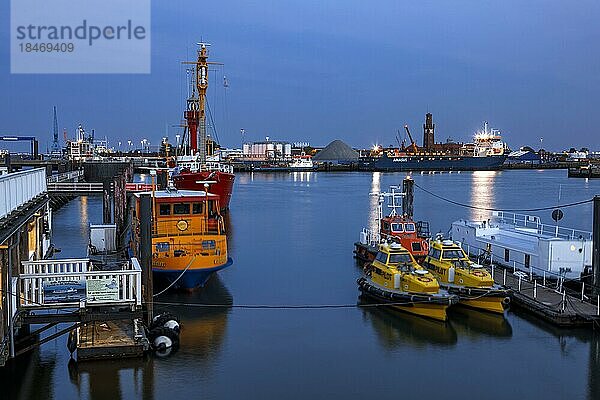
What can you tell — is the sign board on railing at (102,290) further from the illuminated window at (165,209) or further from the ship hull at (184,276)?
the illuminated window at (165,209)

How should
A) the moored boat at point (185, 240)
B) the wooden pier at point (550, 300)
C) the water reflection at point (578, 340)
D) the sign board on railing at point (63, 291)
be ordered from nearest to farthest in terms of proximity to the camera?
the sign board on railing at point (63, 291)
the water reflection at point (578, 340)
the wooden pier at point (550, 300)
the moored boat at point (185, 240)

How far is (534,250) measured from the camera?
81.3 feet

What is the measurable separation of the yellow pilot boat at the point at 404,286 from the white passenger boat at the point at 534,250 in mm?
5358

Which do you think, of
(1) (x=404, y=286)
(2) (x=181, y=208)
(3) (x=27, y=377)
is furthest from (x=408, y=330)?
(3) (x=27, y=377)

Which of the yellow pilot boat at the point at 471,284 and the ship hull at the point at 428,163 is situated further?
the ship hull at the point at 428,163

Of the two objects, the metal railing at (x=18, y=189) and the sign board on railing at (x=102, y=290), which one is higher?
the metal railing at (x=18, y=189)

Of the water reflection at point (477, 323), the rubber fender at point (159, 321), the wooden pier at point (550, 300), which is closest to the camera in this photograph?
the rubber fender at point (159, 321)

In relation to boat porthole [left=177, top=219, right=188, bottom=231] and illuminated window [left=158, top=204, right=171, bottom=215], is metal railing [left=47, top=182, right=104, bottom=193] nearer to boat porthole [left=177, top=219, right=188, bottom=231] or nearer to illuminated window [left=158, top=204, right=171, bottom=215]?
illuminated window [left=158, top=204, right=171, bottom=215]

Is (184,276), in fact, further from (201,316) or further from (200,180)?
(200,180)

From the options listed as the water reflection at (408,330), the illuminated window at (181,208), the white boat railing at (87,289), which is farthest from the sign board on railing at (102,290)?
the illuminated window at (181,208)

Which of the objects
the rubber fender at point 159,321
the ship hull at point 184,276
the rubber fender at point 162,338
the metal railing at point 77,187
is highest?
the metal railing at point 77,187

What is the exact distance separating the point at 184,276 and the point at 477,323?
9.40m

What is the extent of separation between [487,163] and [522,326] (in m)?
168

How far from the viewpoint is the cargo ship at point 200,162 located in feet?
169
